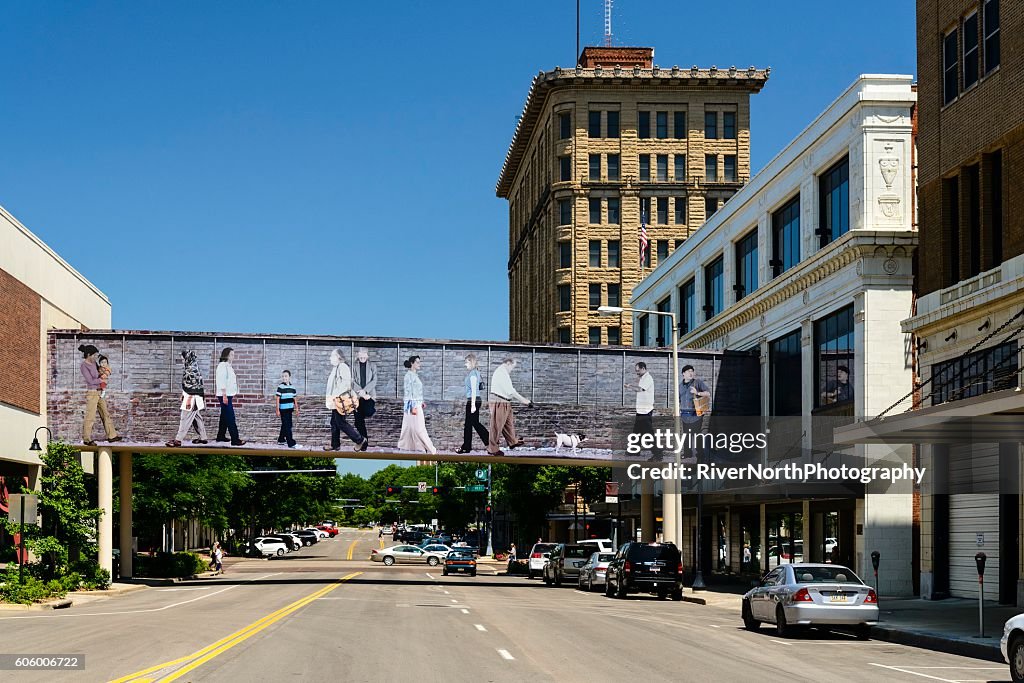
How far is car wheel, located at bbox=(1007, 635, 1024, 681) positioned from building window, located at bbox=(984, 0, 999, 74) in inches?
755

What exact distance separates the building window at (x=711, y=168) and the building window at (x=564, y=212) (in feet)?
35.6

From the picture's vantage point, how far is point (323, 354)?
5038cm

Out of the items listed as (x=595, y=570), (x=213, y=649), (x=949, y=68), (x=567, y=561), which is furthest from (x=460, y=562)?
(x=213, y=649)

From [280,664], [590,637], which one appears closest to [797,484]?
[590,637]

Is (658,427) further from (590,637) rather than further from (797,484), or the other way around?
(590,637)

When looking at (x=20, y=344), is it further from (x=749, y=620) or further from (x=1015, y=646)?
(x=1015, y=646)

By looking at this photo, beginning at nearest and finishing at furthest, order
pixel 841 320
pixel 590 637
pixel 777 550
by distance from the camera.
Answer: pixel 590 637 → pixel 841 320 → pixel 777 550

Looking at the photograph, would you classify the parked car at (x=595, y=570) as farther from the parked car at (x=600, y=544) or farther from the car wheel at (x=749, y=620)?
the car wheel at (x=749, y=620)

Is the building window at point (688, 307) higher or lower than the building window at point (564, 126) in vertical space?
lower

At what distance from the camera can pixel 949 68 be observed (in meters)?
34.5

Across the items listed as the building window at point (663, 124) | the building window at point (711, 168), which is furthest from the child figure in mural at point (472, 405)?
the building window at point (663, 124)

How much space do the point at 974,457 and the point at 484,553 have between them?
87.8 meters

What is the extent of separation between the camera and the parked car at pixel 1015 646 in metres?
16.5

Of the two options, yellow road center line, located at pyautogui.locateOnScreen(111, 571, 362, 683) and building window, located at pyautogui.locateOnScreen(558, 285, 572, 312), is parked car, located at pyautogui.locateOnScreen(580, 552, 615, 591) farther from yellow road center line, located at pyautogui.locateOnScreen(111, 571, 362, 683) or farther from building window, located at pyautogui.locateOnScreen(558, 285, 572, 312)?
building window, located at pyautogui.locateOnScreen(558, 285, 572, 312)
